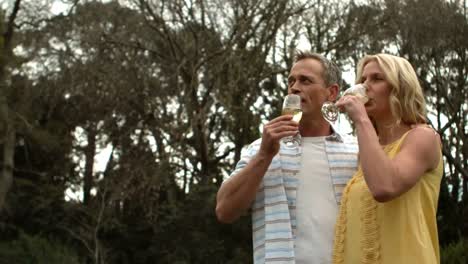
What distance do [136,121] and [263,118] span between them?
3016mm

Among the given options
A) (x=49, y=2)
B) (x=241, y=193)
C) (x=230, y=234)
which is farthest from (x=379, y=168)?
(x=49, y=2)

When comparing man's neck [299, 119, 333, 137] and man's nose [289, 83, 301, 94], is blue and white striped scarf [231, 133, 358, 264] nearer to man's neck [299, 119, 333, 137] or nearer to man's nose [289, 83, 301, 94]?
man's neck [299, 119, 333, 137]

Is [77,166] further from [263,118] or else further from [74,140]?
[263,118]

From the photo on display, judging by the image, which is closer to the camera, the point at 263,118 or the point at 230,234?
the point at 230,234

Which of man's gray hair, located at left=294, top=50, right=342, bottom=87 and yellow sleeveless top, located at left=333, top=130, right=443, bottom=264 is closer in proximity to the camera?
yellow sleeveless top, located at left=333, top=130, right=443, bottom=264

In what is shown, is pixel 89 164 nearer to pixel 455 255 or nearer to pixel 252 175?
pixel 455 255

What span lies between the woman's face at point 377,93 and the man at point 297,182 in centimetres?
26

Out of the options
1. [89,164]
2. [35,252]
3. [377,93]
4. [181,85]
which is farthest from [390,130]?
[89,164]

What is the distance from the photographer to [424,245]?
6.93ft

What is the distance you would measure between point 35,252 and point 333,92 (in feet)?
47.7

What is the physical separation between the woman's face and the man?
0.26 m

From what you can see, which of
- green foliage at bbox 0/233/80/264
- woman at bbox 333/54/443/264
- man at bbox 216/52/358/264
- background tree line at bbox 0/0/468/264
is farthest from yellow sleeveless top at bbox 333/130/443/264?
green foliage at bbox 0/233/80/264

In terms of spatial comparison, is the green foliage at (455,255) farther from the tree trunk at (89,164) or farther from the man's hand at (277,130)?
the tree trunk at (89,164)

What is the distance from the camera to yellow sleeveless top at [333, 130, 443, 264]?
2121mm
